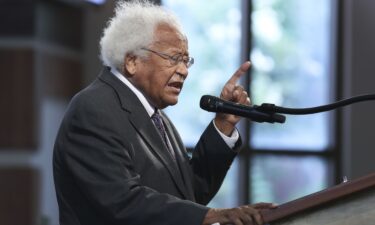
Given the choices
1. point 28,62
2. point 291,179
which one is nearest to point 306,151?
point 291,179

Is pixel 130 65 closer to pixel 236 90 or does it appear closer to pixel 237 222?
pixel 236 90

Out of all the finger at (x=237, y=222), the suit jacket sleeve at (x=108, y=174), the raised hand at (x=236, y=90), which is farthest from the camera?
the raised hand at (x=236, y=90)

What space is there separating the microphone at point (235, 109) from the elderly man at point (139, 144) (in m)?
0.23

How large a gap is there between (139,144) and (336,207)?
2.08 feet

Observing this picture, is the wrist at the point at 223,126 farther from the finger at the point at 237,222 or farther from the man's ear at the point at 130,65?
the finger at the point at 237,222

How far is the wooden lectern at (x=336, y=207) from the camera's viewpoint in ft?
5.92

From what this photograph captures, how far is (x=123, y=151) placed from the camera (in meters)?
2.17

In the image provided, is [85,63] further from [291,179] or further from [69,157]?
[69,157]

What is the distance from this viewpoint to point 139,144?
7.47 feet

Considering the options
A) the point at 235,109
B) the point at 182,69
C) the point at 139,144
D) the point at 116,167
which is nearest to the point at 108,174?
the point at 116,167

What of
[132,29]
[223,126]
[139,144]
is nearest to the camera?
[139,144]

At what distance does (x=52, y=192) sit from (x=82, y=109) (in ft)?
10.6

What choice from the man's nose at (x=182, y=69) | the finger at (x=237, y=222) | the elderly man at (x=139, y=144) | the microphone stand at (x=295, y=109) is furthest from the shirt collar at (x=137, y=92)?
the finger at (x=237, y=222)

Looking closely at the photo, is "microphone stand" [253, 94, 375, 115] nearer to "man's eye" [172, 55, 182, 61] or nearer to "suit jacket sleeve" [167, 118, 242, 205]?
"man's eye" [172, 55, 182, 61]
